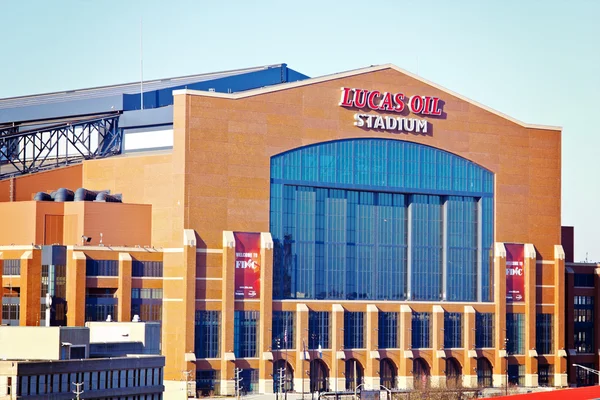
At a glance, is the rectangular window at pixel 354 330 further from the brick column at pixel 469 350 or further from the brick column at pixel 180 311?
the brick column at pixel 180 311

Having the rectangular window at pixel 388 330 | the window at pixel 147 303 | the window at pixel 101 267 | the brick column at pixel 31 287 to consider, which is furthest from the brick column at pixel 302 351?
the brick column at pixel 31 287

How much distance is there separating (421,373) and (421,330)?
576cm

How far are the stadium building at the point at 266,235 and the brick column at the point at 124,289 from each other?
0.18 metres

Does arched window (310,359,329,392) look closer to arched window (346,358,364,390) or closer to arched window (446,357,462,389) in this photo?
arched window (346,358,364,390)

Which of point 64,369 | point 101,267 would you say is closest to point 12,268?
point 101,267

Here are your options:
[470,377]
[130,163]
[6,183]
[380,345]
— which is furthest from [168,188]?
[470,377]

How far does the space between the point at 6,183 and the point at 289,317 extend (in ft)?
131

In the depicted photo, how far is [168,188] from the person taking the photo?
18062 centimetres

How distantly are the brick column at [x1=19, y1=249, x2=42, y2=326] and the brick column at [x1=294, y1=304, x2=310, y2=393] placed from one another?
3372 cm

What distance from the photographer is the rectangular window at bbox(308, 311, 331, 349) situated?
187 m

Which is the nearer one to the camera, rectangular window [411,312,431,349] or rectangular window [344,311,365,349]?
rectangular window [344,311,365,349]

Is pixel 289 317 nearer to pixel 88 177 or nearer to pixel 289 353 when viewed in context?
pixel 289 353

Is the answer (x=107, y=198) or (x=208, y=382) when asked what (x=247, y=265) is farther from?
(x=107, y=198)

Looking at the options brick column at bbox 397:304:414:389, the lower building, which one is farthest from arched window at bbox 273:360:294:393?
the lower building
